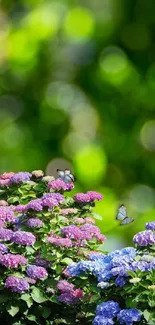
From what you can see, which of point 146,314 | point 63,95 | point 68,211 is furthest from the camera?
point 68,211

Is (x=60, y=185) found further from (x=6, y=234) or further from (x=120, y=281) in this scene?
(x=120, y=281)

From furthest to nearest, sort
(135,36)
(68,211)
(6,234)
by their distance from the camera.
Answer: (68,211)
(6,234)
(135,36)

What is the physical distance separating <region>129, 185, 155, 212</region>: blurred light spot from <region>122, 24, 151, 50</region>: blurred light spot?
56 cm

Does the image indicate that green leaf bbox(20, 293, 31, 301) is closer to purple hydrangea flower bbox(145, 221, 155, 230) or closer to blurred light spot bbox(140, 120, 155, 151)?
→ purple hydrangea flower bbox(145, 221, 155, 230)

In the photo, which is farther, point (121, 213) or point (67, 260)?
point (67, 260)

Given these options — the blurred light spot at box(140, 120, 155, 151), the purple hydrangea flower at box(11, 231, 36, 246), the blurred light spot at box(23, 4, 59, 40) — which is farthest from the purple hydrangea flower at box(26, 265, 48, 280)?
the blurred light spot at box(23, 4, 59, 40)

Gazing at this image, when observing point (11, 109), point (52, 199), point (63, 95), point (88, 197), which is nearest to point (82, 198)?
point (88, 197)

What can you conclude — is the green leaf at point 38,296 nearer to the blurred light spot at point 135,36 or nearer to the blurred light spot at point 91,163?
the blurred light spot at point 91,163

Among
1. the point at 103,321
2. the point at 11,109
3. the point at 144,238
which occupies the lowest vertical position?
the point at 103,321

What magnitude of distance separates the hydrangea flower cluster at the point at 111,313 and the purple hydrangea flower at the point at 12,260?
17.2 inches

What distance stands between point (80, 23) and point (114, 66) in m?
0.20

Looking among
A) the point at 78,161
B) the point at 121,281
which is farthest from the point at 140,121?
the point at 121,281

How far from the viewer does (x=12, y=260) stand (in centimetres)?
274

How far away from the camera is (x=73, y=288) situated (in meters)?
2.92
